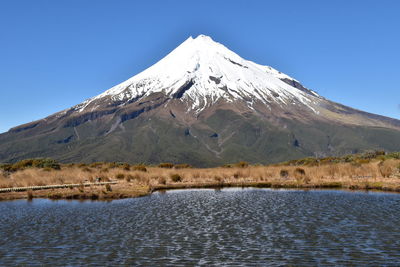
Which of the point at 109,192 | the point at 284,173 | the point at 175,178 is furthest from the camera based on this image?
the point at 284,173

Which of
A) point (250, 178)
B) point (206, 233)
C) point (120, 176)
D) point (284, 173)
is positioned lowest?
point (206, 233)

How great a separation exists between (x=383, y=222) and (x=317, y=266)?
32.2ft

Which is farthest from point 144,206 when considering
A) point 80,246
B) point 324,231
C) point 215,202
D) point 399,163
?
point 399,163

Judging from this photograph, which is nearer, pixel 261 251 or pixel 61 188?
pixel 261 251

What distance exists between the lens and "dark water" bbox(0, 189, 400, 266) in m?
16.5

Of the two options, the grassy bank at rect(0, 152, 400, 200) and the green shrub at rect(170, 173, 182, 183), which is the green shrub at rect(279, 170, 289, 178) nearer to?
the grassy bank at rect(0, 152, 400, 200)

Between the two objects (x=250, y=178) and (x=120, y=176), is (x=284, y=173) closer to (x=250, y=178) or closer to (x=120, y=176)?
(x=250, y=178)

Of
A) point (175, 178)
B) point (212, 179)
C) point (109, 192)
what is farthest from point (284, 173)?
point (109, 192)

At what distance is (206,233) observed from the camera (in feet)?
69.5

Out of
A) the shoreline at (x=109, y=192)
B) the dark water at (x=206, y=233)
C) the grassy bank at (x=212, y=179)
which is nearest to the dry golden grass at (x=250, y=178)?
the grassy bank at (x=212, y=179)

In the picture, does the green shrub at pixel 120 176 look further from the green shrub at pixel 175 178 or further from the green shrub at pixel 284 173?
the green shrub at pixel 284 173

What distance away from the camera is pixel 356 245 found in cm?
1798

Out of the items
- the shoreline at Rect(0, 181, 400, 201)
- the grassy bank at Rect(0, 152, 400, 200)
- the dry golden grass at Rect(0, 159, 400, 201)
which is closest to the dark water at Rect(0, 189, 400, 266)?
the shoreline at Rect(0, 181, 400, 201)

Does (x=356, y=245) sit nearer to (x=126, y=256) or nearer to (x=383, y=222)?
(x=383, y=222)
